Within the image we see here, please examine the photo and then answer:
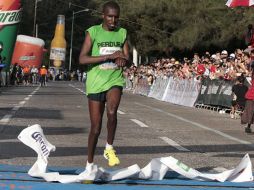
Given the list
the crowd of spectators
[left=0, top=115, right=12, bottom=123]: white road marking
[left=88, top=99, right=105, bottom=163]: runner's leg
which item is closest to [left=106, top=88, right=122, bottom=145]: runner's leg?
[left=88, top=99, right=105, bottom=163]: runner's leg

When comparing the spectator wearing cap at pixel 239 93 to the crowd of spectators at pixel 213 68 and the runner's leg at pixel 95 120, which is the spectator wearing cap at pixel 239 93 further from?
the runner's leg at pixel 95 120

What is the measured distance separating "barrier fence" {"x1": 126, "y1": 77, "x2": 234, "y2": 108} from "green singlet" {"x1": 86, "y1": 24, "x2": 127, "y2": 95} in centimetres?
1503

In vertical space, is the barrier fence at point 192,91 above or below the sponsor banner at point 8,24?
below

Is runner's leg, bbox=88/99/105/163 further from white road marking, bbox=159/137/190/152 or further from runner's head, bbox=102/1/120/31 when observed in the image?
white road marking, bbox=159/137/190/152

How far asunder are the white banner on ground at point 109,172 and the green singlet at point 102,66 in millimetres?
892

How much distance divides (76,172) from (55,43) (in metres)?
74.4

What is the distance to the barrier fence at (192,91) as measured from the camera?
24078 millimetres

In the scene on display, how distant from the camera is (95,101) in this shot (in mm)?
8211

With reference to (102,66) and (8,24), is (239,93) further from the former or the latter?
(8,24)

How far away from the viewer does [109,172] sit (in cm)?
781

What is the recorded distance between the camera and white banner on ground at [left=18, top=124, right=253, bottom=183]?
299 inches

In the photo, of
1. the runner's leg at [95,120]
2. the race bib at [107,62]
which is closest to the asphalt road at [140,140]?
the runner's leg at [95,120]

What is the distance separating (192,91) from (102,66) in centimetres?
2060

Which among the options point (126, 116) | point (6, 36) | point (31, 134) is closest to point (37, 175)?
point (31, 134)
